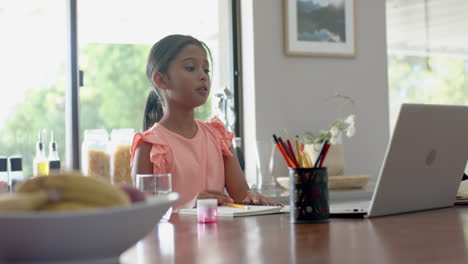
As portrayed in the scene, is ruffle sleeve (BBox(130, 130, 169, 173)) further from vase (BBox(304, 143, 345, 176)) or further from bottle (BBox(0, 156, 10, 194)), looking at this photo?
vase (BBox(304, 143, 345, 176))

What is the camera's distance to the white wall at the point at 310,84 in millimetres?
3199

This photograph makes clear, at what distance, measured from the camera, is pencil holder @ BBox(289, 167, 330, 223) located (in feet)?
3.74

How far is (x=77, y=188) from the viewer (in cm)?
53

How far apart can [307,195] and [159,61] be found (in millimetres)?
1221

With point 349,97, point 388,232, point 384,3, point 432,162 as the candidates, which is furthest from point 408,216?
point 384,3

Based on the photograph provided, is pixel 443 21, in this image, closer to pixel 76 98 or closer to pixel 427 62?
pixel 427 62

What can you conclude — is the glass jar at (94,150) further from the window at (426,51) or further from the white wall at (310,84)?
the window at (426,51)

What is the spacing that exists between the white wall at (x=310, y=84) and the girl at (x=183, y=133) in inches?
35.7

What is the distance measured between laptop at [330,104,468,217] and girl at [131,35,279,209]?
833 millimetres

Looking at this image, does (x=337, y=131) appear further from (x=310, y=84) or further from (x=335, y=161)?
(x=310, y=84)

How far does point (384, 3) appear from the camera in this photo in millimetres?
3562

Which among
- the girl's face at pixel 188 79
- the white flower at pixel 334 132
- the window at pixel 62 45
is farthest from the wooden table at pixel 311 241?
the white flower at pixel 334 132

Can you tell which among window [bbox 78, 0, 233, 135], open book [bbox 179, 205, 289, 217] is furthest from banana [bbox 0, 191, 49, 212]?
window [bbox 78, 0, 233, 135]

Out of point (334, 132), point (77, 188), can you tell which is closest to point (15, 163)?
point (334, 132)
